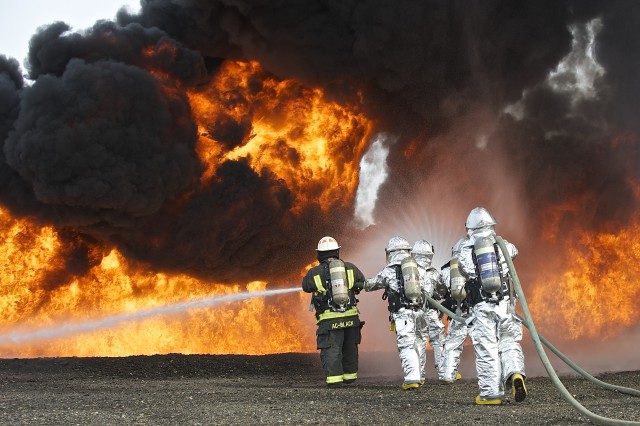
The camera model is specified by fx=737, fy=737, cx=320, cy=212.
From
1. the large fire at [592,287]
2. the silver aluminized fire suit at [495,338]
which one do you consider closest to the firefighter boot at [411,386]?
the silver aluminized fire suit at [495,338]

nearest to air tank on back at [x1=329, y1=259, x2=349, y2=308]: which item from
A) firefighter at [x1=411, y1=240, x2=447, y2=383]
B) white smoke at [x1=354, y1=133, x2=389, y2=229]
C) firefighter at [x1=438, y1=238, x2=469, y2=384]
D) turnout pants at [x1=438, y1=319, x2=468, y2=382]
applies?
firefighter at [x1=411, y1=240, x2=447, y2=383]

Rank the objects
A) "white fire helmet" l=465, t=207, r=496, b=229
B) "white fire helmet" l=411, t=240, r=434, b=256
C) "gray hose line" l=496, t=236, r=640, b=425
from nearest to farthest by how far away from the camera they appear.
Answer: "gray hose line" l=496, t=236, r=640, b=425, "white fire helmet" l=465, t=207, r=496, b=229, "white fire helmet" l=411, t=240, r=434, b=256

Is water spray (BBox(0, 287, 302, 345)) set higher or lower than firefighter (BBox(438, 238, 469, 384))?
higher

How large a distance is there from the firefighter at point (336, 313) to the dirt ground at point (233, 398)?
533 millimetres

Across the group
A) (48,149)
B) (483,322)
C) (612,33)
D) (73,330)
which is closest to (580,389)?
(483,322)

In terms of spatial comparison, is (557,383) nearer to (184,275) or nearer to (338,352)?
(338,352)

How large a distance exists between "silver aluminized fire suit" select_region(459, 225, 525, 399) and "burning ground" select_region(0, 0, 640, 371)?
9.14 meters

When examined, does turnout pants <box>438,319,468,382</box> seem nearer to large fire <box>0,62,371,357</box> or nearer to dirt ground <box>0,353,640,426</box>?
dirt ground <box>0,353,640,426</box>

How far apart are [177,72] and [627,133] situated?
15023 millimetres

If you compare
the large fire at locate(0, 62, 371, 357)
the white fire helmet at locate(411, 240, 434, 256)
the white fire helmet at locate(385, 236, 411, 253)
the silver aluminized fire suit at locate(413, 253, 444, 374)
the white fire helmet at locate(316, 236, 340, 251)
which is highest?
the large fire at locate(0, 62, 371, 357)

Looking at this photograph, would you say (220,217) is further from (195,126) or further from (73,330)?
(73,330)

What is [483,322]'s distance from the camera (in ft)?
30.7

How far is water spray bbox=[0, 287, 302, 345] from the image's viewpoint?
20766 millimetres

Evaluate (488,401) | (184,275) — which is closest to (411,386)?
(488,401)
